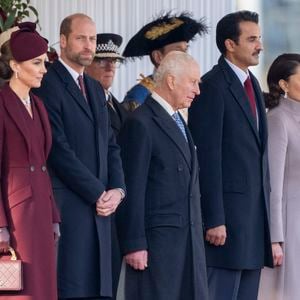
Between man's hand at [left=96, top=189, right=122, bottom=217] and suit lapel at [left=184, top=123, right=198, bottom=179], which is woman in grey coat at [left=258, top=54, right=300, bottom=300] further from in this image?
man's hand at [left=96, top=189, right=122, bottom=217]

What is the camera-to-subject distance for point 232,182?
7.61 m

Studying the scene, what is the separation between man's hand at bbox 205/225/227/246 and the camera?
747cm

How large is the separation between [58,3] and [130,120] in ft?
9.24

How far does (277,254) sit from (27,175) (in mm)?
1841

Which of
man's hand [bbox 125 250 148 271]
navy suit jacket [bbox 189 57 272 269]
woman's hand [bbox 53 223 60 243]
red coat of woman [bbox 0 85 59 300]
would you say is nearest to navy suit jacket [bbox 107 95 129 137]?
navy suit jacket [bbox 189 57 272 269]

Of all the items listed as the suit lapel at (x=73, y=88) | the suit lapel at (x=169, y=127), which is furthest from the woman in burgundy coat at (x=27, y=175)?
the suit lapel at (x=169, y=127)

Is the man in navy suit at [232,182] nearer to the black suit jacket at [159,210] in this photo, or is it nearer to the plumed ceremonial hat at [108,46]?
the black suit jacket at [159,210]

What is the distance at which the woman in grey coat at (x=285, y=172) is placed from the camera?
793 centimetres

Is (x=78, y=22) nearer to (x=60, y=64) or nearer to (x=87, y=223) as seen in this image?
(x=60, y=64)

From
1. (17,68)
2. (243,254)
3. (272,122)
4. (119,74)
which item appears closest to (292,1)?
(119,74)

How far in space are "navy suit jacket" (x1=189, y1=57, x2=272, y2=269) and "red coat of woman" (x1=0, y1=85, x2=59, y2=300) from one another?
1142 millimetres

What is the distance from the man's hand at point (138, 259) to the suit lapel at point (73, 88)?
713 millimetres

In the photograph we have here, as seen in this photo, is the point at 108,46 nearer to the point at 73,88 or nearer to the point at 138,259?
the point at 73,88

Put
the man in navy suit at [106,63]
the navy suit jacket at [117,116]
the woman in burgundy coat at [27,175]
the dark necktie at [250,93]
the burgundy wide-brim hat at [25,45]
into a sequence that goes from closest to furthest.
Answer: the woman in burgundy coat at [27,175], the burgundy wide-brim hat at [25,45], the dark necktie at [250,93], the navy suit jacket at [117,116], the man in navy suit at [106,63]
